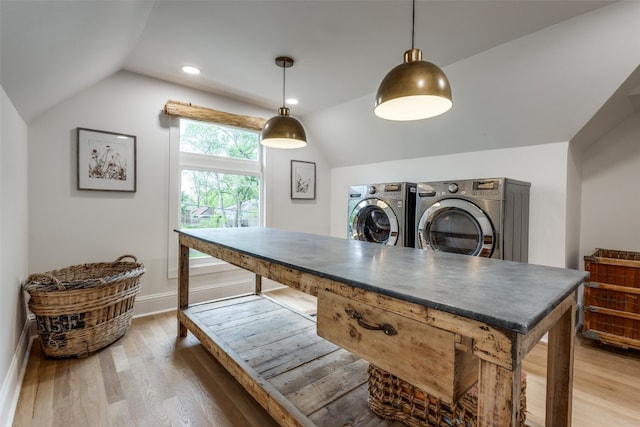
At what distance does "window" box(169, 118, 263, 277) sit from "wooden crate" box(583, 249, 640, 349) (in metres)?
3.35

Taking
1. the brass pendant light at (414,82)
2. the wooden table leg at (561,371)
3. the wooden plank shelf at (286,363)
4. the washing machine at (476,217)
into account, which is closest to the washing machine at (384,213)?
the washing machine at (476,217)

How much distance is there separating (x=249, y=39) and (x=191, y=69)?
0.86 metres

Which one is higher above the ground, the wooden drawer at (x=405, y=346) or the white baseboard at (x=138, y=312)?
the wooden drawer at (x=405, y=346)

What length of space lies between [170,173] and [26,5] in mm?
2070

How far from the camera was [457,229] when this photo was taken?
2.64 m

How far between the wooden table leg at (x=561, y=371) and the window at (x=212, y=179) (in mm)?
3037

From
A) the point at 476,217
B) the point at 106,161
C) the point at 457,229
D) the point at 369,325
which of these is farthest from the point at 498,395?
the point at 106,161

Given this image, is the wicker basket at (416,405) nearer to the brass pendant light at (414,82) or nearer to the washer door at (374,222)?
the brass pendant light at (414,82)

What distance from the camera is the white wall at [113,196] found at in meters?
2.45

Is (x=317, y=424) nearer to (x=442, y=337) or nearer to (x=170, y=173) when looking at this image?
(x=442, y=337)

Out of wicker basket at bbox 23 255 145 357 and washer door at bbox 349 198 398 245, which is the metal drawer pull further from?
washer door at bbox 349 198 398 245

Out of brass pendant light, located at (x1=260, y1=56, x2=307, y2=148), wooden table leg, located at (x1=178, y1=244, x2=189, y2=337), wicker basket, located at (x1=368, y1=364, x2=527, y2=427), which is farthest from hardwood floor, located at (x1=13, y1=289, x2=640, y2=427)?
brass pendant light, located at (x1=260, y1=56, x2=307, y2=148)

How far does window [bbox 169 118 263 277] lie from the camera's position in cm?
313

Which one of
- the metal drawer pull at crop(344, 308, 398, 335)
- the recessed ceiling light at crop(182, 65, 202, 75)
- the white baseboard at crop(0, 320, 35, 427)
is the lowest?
the white baseboard at crop(0, 320, 35, 427)
